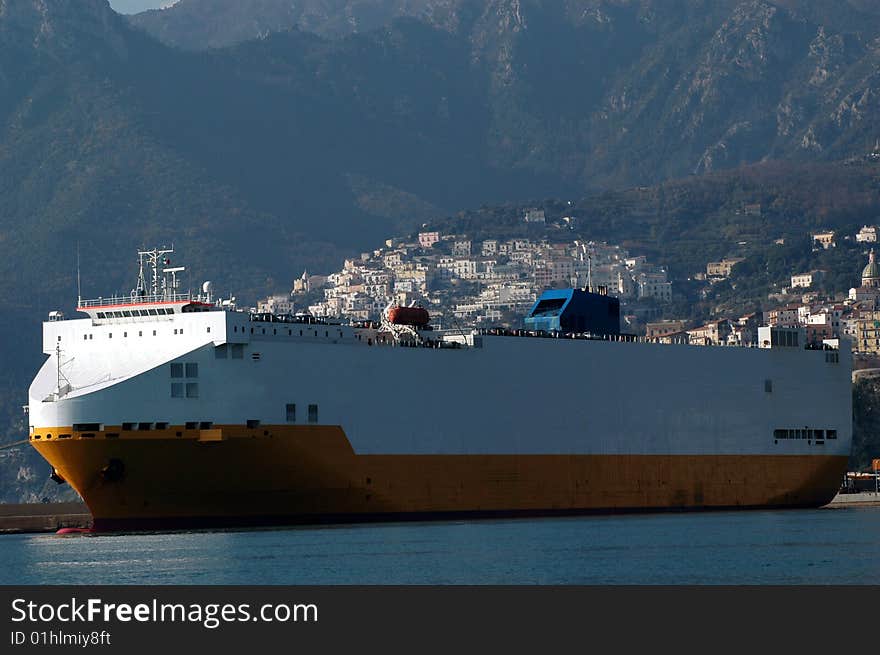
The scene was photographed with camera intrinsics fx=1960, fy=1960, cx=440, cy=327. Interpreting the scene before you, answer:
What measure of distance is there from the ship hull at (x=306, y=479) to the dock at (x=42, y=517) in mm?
18605

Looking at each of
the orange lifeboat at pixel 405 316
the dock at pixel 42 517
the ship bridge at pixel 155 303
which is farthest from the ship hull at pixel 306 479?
the dock at pixel 42 517

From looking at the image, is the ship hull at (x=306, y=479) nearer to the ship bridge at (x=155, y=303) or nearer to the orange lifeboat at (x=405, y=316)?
the ship bridge at (x=155, y=303)

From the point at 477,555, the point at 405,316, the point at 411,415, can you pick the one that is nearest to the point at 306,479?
the point at 411,415

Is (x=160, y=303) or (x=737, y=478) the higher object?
(x=160, y=303)

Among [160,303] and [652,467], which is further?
[652,467]

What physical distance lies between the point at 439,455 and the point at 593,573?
19.7m

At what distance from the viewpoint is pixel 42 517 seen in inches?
3322

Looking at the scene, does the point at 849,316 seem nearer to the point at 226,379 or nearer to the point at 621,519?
the point at 621,519

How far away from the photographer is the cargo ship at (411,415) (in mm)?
61469

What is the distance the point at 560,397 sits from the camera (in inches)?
2835
